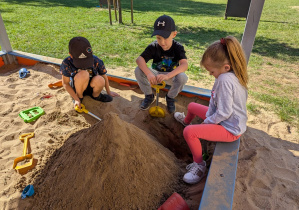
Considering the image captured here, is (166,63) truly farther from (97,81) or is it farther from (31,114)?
(31,114)

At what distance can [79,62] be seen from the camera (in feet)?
8.41

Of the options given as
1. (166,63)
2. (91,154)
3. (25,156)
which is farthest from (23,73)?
(91,154)

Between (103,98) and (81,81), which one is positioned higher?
(81,81)

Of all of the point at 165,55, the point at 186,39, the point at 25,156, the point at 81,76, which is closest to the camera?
the point at 25,156

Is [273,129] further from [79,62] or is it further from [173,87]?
[79,62]

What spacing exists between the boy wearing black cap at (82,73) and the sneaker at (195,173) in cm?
157

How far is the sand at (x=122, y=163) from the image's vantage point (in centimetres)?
168

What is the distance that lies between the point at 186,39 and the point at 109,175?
18.4ft

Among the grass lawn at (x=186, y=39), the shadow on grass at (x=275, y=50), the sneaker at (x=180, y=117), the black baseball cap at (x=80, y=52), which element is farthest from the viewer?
the shadow on grass at (x=275, y=50)

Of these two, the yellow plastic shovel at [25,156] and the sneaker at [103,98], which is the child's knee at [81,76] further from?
the yellow plastic shovel at [25,156]

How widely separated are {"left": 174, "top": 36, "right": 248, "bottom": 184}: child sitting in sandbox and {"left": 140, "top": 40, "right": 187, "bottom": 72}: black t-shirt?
0.87 m

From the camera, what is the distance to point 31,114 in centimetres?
281

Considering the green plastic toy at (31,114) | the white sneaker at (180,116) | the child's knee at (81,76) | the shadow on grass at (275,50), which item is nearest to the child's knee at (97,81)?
the child's knee at (81,76)

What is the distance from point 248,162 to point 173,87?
121cm
